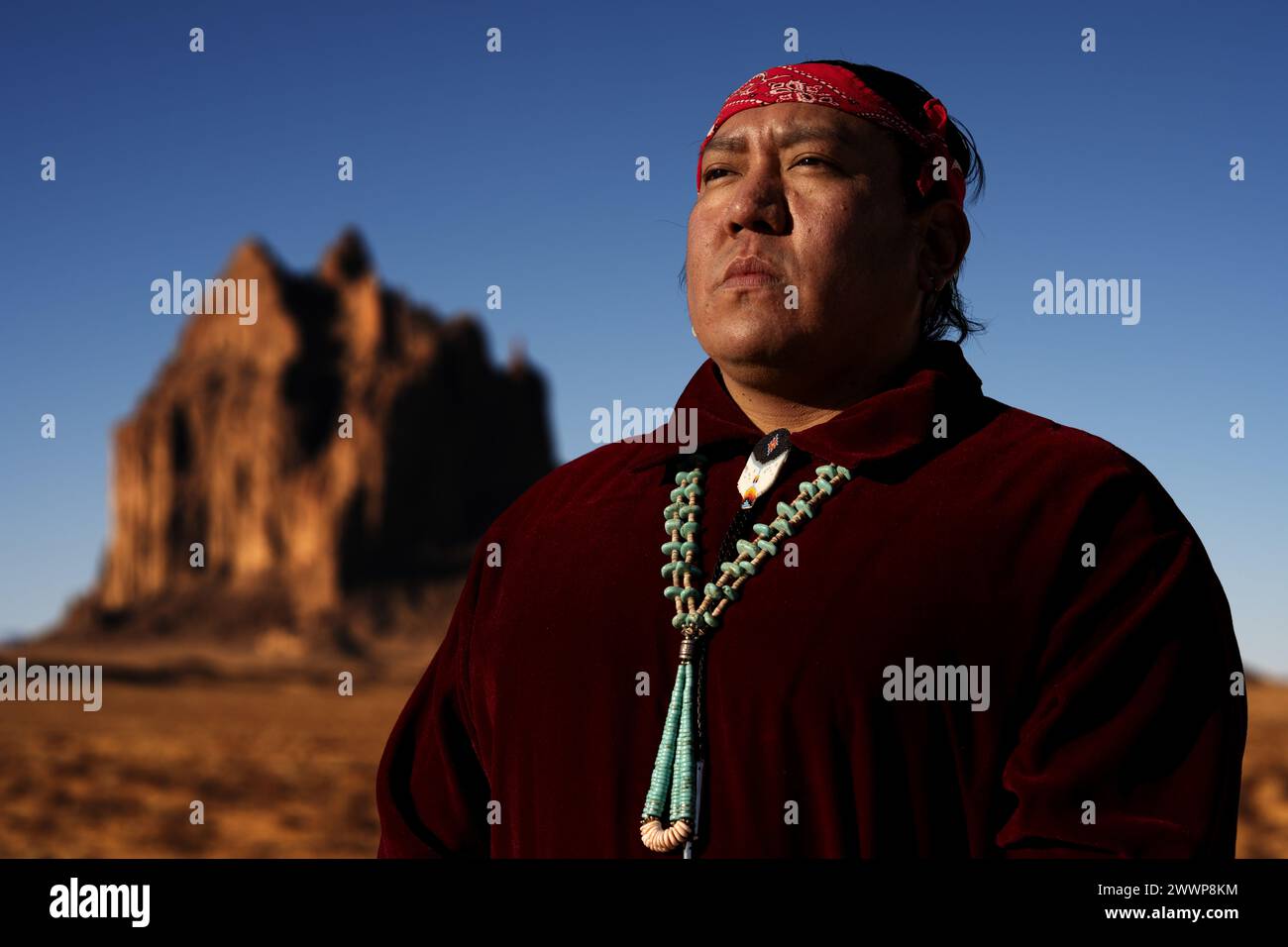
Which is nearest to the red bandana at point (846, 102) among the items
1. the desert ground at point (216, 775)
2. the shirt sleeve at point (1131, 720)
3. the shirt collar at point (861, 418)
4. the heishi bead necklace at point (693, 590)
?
the shirt collar at point (861, 418)

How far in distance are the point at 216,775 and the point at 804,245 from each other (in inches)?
815

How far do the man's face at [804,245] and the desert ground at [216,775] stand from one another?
38.0ft

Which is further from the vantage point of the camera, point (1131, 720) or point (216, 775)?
point (216, 775)

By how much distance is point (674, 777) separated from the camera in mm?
2223

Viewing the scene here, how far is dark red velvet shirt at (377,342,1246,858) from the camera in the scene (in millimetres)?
2080

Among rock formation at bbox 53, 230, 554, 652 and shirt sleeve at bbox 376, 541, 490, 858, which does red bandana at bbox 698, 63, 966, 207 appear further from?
rock formation at bbox 53, 230, 554, 652

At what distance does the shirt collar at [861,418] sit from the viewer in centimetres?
241

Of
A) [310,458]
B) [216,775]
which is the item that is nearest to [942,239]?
[216,775]

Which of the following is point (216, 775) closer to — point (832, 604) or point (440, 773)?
point (440, 773)

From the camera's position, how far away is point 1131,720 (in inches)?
80.7

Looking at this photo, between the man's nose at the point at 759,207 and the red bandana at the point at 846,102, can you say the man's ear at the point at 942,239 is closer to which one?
the red bandana at the point at 846,102

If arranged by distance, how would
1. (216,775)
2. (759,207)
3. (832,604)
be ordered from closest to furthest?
(832,604)
(759,207)
(216,775)
